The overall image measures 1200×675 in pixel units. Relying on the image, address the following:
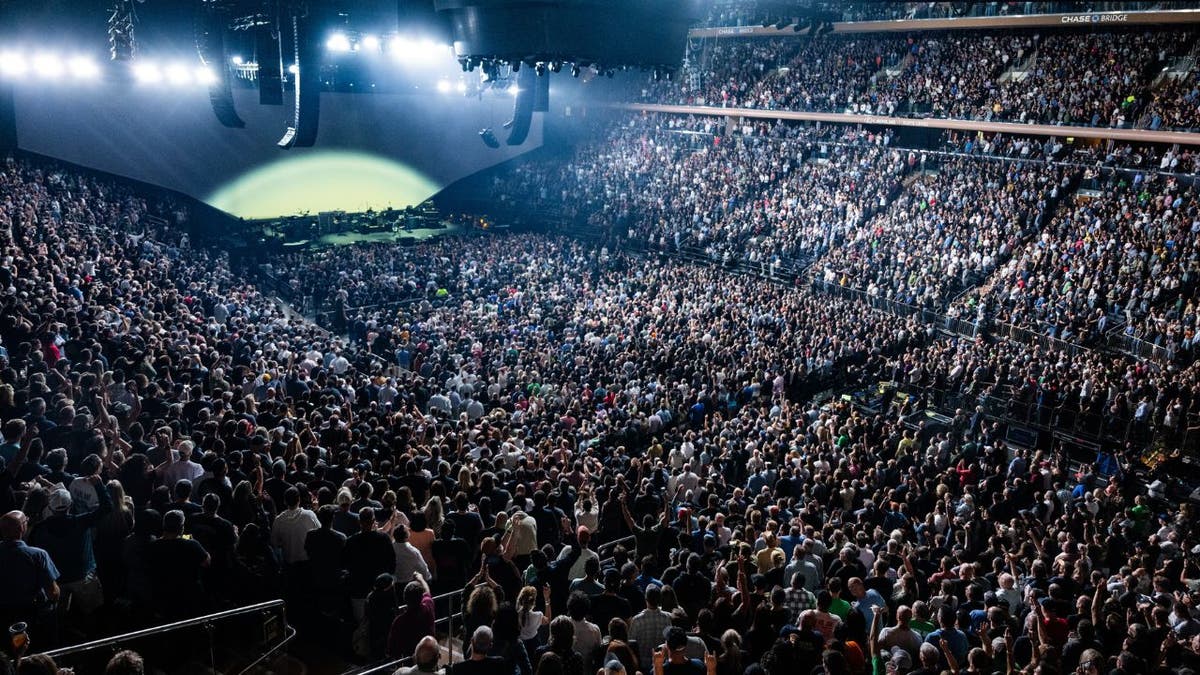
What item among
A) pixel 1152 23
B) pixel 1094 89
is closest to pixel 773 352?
pixel 1094 89

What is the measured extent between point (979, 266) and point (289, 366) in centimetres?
1756

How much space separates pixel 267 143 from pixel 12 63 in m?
10.2

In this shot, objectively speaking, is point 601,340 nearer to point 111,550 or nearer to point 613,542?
point 613,542

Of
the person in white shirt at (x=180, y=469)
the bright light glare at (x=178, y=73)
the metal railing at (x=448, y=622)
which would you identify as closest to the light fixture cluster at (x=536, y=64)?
the person in white shirt at (x=180, y=469)

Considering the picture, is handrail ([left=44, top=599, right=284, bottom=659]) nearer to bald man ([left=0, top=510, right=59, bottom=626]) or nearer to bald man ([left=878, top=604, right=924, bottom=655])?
bald man ([left=0, top=510, right=59, bottom=626])

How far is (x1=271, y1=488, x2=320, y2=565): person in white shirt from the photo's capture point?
18.7 feet

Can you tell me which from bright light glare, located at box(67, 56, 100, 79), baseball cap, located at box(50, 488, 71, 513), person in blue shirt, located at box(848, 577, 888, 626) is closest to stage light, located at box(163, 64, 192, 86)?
bright light glare, located at box(67, 56, 100, 79)

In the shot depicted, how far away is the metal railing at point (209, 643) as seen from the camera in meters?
4.66

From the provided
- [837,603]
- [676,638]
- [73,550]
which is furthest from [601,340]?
[676,638]

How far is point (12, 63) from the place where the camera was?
22469 mm

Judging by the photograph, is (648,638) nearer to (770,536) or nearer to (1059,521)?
(770,536)

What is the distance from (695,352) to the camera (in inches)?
683

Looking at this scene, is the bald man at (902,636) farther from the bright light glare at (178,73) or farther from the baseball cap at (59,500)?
the bright light glare at (178,73)

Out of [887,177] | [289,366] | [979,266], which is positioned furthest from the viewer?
[887,177]
